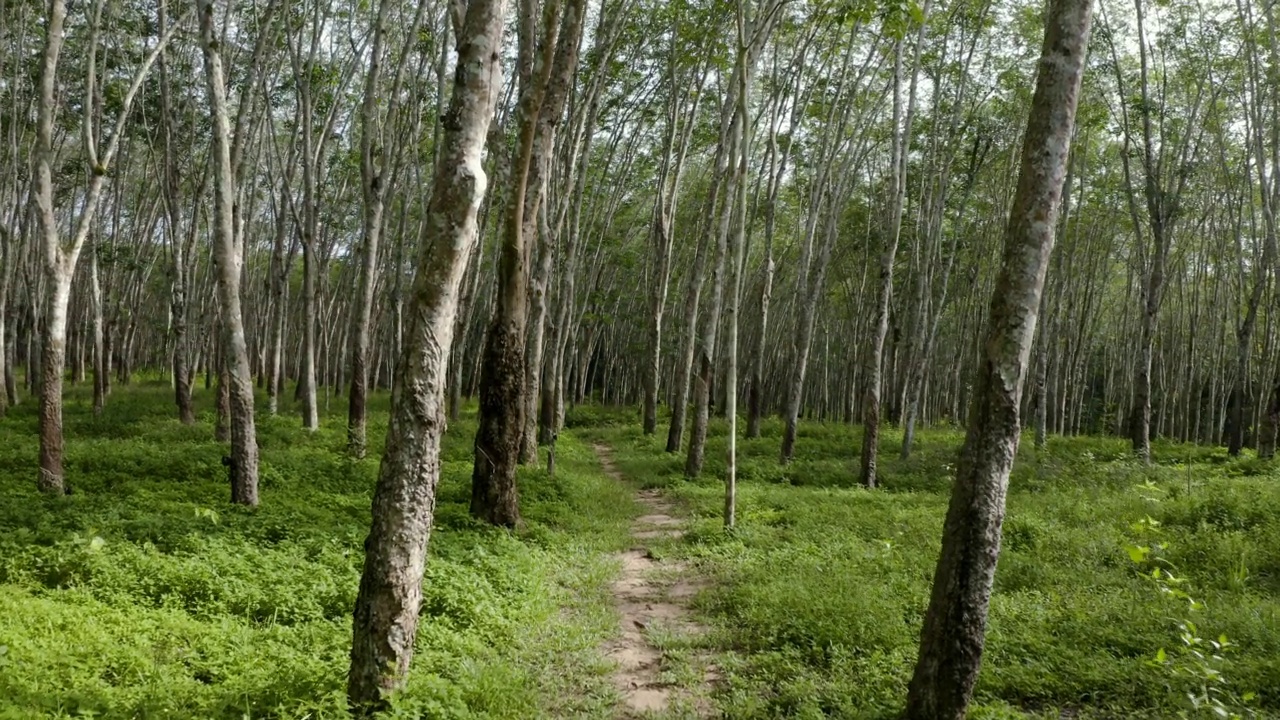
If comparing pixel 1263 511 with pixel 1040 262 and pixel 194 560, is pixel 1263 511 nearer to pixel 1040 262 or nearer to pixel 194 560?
pixel 1040 262

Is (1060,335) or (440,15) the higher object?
(440,15)

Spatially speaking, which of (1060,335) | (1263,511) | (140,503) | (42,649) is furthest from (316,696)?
(1060,335)

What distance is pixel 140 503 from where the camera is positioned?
8281 mm

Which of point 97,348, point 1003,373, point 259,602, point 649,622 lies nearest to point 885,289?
point 649,622

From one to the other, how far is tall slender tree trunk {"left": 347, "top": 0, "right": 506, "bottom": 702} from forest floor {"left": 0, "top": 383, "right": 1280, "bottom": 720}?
323mm

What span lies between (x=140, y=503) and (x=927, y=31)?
1569 cm

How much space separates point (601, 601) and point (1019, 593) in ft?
12.2

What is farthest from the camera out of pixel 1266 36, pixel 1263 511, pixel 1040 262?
pixel 1266 36

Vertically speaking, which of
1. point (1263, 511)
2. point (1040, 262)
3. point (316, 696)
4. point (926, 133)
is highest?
point (926, 133)

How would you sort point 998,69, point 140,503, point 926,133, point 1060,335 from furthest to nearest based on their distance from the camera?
point 1060,335 < point 926,133 < point 998,69 < point 140,503

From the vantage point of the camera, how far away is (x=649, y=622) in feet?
21.8

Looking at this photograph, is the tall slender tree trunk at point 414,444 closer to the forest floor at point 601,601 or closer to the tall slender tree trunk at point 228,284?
the forest floor at point 601,601

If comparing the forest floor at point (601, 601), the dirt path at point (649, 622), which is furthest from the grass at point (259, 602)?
the dirt path at point (649, 622)

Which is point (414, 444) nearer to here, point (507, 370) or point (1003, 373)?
point (1003, 373)
